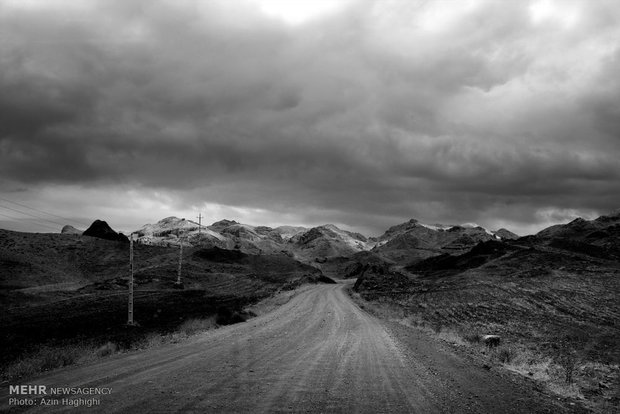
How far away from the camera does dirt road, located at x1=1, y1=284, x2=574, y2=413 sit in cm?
1045

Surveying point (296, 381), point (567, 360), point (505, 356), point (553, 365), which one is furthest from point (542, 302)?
point (296, 381)

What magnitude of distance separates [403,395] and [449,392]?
1.56 m

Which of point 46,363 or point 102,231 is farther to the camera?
point 102,231

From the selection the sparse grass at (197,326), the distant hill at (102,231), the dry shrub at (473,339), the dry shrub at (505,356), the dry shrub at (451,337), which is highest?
the distant hill at (102,231)

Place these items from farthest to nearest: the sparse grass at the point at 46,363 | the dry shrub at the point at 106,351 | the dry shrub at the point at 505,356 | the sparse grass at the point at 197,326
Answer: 1. the sparse grass at the point at 197,326
2. the dry shrub at the point at 505,356
3. the dry shrub at the point at 106,351
4. the sparse grass at the point at 46,363

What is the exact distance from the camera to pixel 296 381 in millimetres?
12727

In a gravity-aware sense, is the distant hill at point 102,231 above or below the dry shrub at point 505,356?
above

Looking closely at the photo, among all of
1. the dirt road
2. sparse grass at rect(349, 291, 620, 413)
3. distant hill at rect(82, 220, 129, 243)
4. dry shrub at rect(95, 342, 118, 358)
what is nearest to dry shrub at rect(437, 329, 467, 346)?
sparse grass at rect(349, 291, 620, 413)

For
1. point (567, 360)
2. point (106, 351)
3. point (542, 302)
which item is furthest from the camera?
point (542, 302)

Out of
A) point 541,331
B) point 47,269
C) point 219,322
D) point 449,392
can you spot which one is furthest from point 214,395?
point 47,269

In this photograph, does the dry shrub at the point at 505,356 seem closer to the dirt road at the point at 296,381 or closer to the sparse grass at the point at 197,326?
the dirt road at the point at 296,381

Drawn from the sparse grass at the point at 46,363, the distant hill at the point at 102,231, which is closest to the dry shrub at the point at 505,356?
the sparse grass at the point at 46,363

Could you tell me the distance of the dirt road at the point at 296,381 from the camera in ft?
34.3

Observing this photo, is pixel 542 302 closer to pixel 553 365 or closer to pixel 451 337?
pixel 451 337
